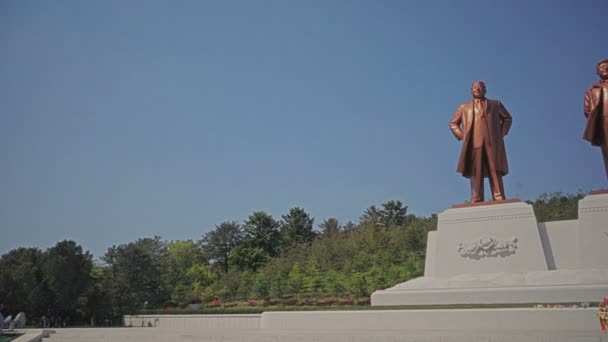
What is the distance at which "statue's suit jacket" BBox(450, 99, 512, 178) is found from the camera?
11708 mm

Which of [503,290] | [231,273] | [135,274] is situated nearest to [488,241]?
[503,290]

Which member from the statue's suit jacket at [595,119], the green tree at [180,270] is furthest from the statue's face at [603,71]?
the green tree at [180,270]

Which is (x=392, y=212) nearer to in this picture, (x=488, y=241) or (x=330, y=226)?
(x=330, y=226)

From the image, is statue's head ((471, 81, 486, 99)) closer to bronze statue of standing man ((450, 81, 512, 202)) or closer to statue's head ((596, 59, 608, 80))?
bronze statue of standing man ((450, 81, 512, 202))

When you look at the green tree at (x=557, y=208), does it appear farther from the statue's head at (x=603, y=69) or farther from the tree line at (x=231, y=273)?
the statue's head at (x=603, y=69)

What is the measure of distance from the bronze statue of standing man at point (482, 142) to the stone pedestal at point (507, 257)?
713mm

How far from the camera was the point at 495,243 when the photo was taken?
11.1 metres

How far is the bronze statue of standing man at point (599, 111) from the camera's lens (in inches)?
421

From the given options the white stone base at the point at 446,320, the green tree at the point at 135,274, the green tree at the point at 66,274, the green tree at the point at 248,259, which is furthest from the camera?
the green tree at the point at 248,259

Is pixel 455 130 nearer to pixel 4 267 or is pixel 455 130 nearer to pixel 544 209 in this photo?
pixel 544 209

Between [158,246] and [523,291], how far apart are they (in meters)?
33.1

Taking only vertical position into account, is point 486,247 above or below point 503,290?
above

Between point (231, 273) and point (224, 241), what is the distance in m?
12.2

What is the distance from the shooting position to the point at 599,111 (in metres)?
10.8
